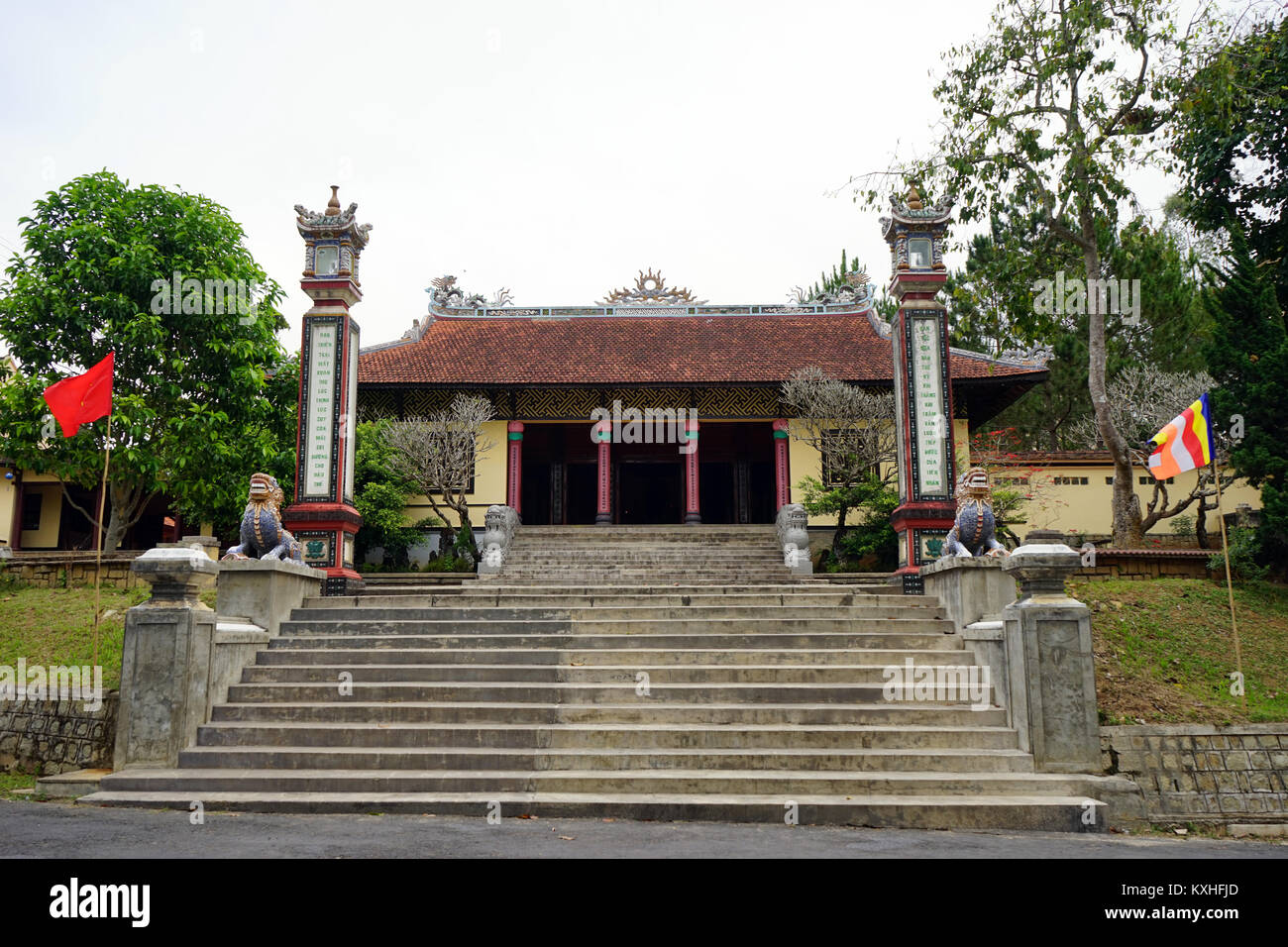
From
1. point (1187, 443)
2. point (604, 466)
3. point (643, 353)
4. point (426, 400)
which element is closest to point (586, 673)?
point (1187, 443)

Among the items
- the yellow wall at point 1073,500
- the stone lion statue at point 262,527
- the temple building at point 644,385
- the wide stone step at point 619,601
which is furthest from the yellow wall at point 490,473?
the yellow wall at point 1073,500

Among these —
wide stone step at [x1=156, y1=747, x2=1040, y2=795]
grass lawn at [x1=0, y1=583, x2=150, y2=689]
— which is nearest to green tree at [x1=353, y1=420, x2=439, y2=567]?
grass lawn at [x1=0, y1=583, x2=150, y2=689]

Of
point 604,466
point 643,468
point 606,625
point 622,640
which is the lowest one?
point 622,640

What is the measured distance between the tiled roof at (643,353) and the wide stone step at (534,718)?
37.0 feet

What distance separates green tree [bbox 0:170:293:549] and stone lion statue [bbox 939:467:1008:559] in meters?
9.46

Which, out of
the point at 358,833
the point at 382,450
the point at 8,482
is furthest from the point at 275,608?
the point at 8,482

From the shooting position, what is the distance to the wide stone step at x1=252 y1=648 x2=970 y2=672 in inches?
303

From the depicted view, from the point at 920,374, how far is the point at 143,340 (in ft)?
33.4

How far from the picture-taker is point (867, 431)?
16.3 metres

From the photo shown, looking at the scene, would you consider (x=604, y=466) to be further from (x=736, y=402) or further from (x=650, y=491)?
(x=650, y=491)

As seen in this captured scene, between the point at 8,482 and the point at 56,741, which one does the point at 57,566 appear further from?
the point at 8,482

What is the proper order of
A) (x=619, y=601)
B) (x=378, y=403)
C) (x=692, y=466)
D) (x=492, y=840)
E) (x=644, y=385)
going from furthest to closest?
(x=692, y=466) → (x=378, y=403) → (x=644, y=385) → (x=619, y=601) → (x=492, y=840)

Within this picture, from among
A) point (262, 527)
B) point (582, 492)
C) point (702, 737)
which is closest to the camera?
point (702, 737)

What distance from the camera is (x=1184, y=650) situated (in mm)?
8484
